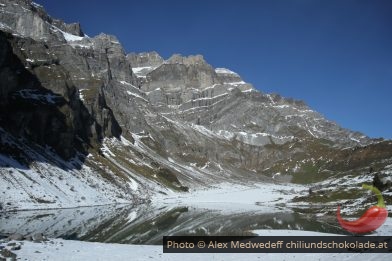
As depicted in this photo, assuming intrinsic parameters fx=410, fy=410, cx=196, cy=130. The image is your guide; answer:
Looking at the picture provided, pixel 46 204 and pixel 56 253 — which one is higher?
pixel 46 204

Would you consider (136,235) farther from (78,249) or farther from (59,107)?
(59,107)

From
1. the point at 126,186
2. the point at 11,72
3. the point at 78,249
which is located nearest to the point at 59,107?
the point at 11,72

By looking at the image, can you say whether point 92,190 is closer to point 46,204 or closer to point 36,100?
point 46,204

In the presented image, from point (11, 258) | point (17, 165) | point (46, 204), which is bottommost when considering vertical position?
point (11, 258)

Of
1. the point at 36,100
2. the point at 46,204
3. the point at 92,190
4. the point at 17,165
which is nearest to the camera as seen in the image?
the point at 46,204

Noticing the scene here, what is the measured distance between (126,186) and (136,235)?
10302 cm

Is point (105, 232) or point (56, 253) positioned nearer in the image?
point (56, 253)

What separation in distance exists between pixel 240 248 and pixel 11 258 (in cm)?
2144

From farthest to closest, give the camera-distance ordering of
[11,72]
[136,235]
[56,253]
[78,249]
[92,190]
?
1. [11,72]
2. [92,190]
3. [136,235]
4. [78,249]
5. [56,253]

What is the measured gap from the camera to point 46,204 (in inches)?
3644

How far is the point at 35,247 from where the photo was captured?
3406 centimetres

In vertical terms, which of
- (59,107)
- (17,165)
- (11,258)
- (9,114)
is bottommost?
(11,258)

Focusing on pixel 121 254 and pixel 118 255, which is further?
pixel 121 254

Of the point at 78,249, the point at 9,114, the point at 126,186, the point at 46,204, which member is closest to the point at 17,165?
the point at 46,204
